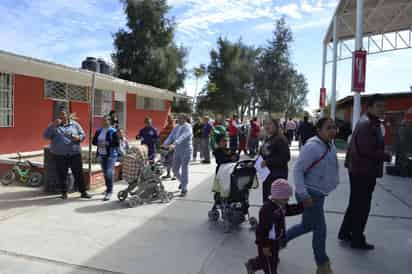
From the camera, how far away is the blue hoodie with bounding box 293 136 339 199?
3.22 meters

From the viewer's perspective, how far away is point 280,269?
143 inches

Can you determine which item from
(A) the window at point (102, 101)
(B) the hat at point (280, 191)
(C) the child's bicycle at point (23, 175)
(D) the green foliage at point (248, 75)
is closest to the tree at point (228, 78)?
(D) the green foliage at point (248, 75)

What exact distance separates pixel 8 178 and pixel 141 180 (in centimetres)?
343

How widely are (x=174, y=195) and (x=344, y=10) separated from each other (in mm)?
12934

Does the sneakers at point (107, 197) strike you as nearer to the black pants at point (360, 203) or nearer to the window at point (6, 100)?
the black pants at point (360, 203)

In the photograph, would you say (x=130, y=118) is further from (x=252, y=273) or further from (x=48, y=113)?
(x=252, y=273)

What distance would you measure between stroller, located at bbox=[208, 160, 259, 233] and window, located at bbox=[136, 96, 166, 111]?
12.0 meters

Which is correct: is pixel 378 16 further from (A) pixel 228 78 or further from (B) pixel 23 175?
(A) pixel 228 78

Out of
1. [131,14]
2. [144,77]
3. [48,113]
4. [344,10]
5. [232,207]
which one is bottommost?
[232,207]

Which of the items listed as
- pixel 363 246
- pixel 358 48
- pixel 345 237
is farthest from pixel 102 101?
pixel 363 246

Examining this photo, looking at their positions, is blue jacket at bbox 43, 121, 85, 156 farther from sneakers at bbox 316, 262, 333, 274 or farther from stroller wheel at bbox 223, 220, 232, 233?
sneakers at bbox 316, 262, 333, 274

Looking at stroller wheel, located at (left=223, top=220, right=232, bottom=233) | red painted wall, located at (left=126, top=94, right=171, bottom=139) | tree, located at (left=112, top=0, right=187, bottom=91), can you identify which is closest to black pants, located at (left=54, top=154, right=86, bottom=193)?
stroller wheel, located at (left=223, top=220, right=232, bottom=233)

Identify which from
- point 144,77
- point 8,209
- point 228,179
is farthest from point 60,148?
point 144,77

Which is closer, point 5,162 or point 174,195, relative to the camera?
point 174,195
